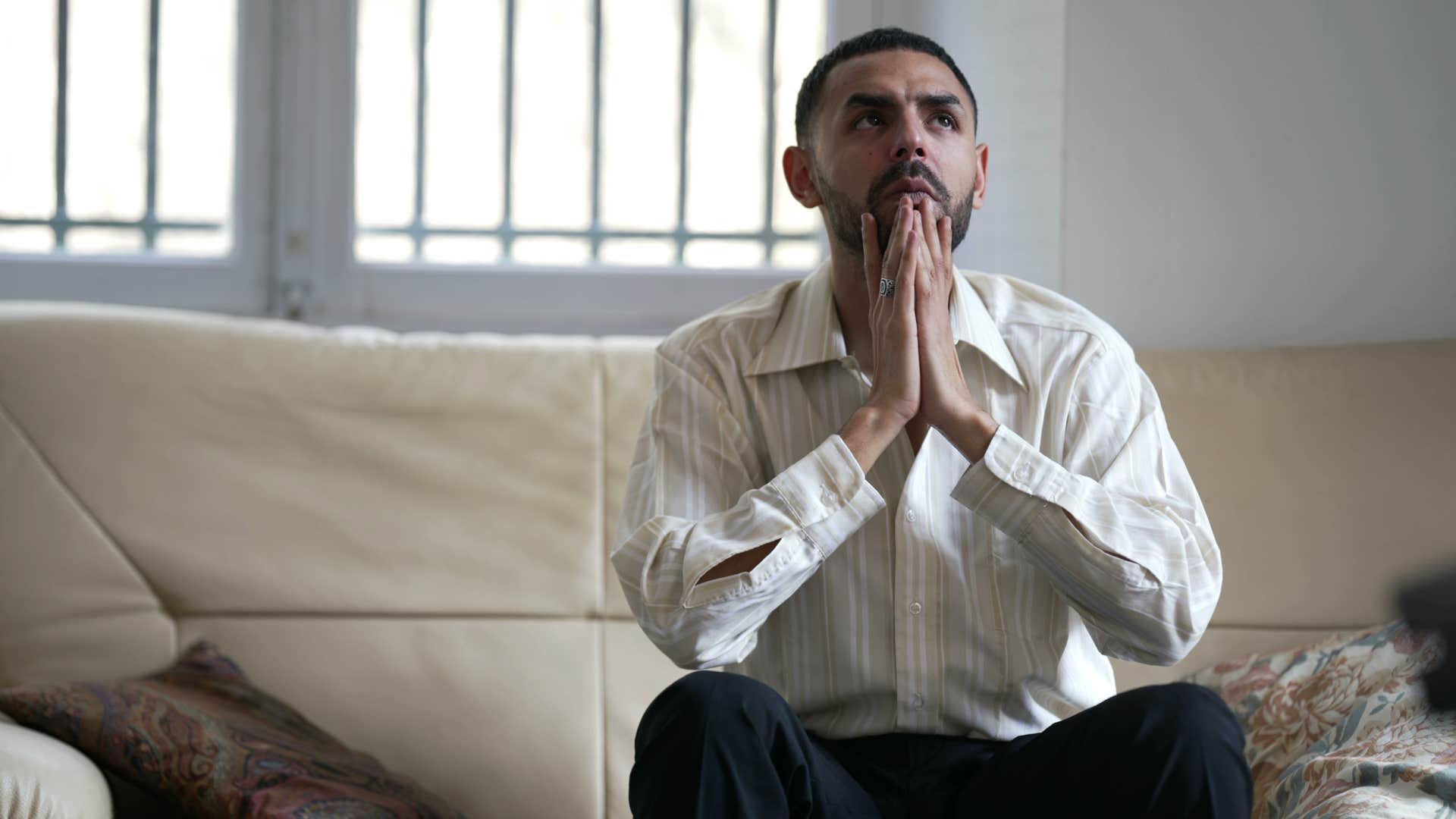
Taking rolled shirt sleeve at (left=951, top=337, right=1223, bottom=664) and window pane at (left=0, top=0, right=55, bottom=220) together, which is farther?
window pane at (left=0, top=0, right=55, bottom=220)

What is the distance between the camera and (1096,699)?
1631 millimetres

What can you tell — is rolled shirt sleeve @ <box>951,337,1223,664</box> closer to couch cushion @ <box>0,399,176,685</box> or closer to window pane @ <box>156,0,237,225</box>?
couch cushion @ <box>0,399,176,685</box>

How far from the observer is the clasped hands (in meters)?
1.56

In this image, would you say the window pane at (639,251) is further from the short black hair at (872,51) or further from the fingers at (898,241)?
the fingers at (898,241)

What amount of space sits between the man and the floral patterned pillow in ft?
0.77

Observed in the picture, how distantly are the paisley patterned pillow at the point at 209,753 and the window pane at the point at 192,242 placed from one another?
1.33 metres

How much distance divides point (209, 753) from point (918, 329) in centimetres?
101

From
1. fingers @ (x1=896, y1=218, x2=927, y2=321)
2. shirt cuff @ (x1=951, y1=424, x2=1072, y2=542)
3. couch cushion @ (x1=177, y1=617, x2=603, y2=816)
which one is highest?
fingers @ (x1=896, y1=218, x2=927, y2=321)

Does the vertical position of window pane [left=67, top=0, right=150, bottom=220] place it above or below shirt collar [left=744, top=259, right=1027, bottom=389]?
above

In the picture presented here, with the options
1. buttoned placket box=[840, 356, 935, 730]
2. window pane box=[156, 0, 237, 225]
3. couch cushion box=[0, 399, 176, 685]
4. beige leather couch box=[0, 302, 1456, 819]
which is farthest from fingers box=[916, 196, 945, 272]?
window pane box=[156, 0, 237, 225]

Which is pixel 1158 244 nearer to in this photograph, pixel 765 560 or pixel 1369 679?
pixel 1369 679

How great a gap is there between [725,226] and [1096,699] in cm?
169

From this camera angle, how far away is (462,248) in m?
3.04

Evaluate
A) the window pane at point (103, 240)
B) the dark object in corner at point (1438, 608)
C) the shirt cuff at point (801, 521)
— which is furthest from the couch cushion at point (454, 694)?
the dark object in corner at point (1438, 608)
